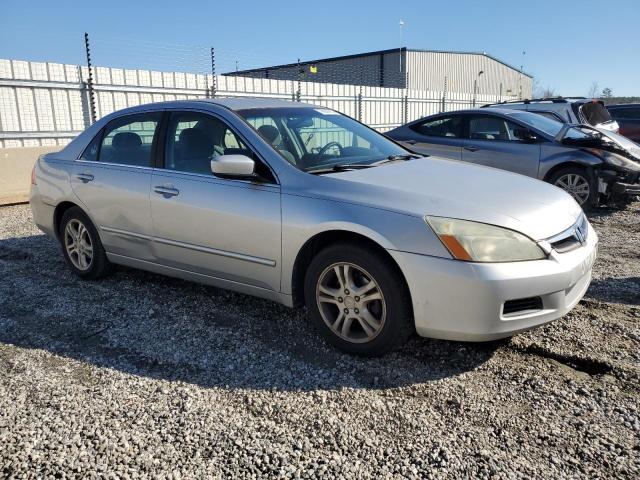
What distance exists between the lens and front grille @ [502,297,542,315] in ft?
9.52

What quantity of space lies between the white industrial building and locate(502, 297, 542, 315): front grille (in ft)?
89.7

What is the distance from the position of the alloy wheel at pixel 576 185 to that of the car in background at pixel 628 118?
23.4 ft

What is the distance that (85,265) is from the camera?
4953 millimetres

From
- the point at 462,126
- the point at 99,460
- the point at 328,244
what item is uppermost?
the point at 462,126

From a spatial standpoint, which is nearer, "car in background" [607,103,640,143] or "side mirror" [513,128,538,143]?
"side mirror" [513,128,538,143]

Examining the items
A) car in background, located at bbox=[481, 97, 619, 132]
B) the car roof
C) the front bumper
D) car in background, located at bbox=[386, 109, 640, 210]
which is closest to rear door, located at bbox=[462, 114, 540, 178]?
car in background, located at bbox=[386, 109, 640, 210]

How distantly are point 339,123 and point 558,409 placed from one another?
2.77m

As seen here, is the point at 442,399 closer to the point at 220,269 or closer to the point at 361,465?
the point at 361,465

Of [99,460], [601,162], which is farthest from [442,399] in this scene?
[601,162]

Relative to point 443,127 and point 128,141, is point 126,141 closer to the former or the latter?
point 128,141

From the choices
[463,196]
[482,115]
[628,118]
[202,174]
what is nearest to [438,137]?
[482,115]

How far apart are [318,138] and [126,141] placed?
170 cm

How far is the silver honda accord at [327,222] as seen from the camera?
2.93 metres

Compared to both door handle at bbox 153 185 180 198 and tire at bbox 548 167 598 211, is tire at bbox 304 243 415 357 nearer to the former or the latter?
door handle at bbox 153 185 180 198
